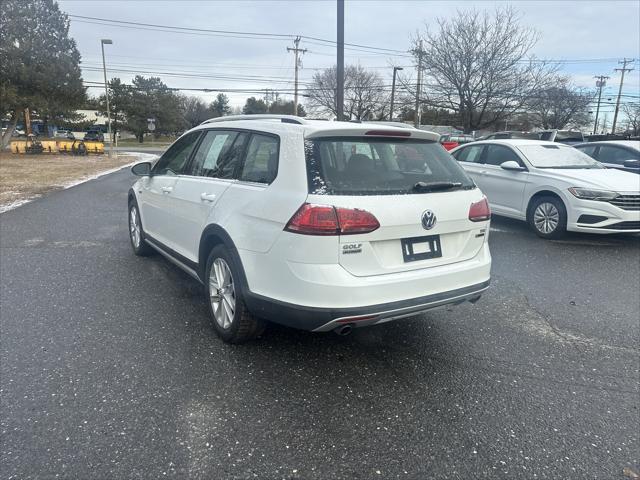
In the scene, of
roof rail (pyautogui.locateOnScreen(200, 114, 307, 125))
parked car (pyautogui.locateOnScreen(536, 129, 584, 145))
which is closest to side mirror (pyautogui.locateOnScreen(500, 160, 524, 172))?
roof rail (pyautogui.locateOnScreen(200, 114, 307, 125))

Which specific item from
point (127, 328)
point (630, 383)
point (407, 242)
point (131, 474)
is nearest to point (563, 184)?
point (630, 383)

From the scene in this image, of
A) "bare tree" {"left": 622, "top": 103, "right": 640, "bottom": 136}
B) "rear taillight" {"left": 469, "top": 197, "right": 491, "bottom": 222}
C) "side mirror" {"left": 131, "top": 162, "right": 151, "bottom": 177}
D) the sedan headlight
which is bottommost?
the sedan headlight

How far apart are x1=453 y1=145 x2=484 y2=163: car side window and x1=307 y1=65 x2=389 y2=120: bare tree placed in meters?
51.0

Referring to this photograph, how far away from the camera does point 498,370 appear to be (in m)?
3.29

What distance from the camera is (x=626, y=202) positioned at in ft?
22.1

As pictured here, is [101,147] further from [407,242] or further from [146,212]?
[407,242]

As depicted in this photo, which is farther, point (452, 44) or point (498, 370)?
point (452, 44)

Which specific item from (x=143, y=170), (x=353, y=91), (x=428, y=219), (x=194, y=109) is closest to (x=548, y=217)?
(x=428, y=219)

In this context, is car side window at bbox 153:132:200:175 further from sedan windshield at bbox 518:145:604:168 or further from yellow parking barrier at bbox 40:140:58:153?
yellow parking barrier at bbox 40:140:58:153

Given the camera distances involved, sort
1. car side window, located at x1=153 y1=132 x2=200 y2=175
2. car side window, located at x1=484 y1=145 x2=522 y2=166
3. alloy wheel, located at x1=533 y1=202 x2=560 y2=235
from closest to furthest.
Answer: car side window, located at x1=153 y1=132 x2=200 y2=175, alloy wheel, located at x1=533 y1=202 x2=560 y2=235, car side window, located at x1=484 y1=145 x2=522 y2=166

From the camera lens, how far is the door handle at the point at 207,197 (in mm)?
3672

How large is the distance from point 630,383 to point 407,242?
1787 mm

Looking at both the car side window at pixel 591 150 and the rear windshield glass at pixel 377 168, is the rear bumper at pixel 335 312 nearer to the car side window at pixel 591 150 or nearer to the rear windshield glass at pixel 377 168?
the rear windshield glass at pixel 377 168

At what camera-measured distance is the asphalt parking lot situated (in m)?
2.36
